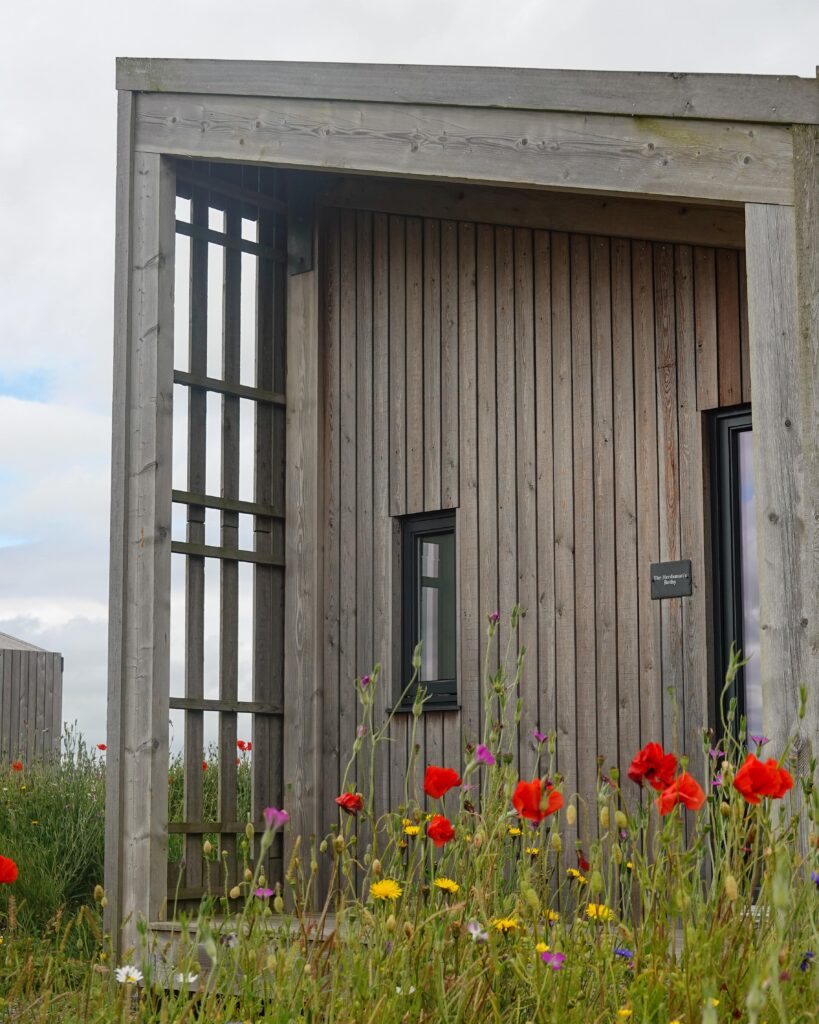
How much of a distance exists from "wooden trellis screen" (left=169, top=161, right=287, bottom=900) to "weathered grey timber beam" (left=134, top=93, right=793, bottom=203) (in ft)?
2.21

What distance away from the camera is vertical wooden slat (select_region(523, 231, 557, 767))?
716 centimetres

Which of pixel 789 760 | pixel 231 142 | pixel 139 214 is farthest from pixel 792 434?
pixel 139 214

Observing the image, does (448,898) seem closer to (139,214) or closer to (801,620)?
(801,620)

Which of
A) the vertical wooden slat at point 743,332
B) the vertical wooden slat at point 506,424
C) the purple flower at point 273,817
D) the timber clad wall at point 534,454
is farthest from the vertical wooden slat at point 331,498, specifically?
the purple flower at point 273,817

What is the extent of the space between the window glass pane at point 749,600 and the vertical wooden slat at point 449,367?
1660 mm

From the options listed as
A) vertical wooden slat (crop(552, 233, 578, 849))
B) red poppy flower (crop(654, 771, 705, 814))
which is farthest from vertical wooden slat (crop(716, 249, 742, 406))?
red poppy flower (crop(654, 771, 705, 814))

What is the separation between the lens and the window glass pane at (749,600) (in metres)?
6.57

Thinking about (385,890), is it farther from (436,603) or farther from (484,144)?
(436,603)

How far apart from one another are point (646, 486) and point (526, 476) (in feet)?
2.39

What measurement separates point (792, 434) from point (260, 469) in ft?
12.8

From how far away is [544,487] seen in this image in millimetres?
7297

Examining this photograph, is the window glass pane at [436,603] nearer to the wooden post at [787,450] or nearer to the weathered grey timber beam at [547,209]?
the weathered grey timber beam at [547,209]

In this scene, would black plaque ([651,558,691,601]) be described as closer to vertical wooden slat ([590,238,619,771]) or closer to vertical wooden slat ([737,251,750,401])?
vertical wooden slat ([590,238,619,771])

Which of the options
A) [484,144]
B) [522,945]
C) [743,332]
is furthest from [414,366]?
[522,945]
